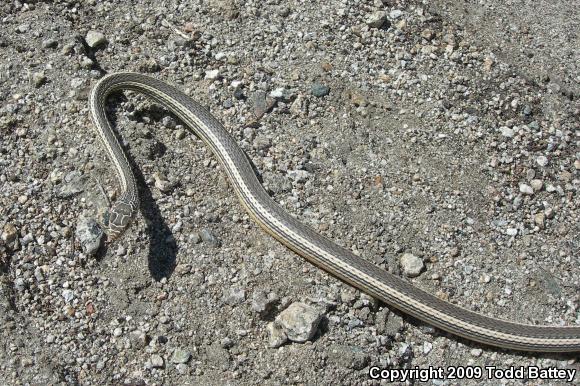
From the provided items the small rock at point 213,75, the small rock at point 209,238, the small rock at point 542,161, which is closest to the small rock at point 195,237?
the small rock at point 209,238

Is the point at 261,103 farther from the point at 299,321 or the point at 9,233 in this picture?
the point at 9,233

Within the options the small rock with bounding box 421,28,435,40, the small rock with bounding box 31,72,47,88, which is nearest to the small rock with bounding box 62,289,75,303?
the small rock with bounding box 31,72,47,88

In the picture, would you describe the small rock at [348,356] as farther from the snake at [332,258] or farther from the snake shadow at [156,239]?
the snake shadow at [156,239]

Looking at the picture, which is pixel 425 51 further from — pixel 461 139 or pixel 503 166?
pixel 503 166

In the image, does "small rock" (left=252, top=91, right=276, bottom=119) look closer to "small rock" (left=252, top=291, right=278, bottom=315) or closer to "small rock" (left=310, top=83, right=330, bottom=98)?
"small rock" (left=310, top=83, right=330, bottom=98)

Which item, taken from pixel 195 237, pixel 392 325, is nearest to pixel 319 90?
pixel 195 237

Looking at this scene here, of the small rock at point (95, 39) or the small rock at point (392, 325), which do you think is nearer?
the small rock at point (392, 325)

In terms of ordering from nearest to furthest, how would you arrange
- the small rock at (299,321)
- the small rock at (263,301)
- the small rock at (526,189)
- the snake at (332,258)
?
1. the small rock at (299,321)
2. the small rock at (263,301)
3. the snake at (332,258)
4. the small rock at (526,189)
